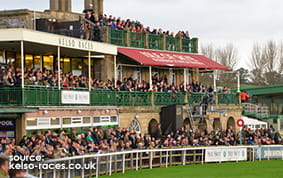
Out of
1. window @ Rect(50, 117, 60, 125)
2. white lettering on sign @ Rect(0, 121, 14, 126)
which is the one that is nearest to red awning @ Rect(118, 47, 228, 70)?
window @ Rect(50, 117, 60, 125)

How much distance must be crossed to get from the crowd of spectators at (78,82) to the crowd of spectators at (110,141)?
232 centimetres

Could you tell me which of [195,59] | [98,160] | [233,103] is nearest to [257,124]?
[233,103]

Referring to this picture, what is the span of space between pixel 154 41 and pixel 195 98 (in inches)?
170

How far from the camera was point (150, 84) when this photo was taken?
121ft

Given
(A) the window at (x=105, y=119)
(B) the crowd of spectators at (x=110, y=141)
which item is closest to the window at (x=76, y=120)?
(B) the crowd of spectators at (x=110, y=141)

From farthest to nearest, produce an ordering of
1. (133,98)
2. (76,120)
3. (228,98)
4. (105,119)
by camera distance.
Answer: (228,98) < (133,98) < (105,119) < (76,120)

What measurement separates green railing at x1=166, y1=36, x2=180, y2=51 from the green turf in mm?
11800

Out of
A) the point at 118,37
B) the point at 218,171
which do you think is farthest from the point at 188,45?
the point at 218,171

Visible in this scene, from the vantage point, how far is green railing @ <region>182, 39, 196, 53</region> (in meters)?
42.8

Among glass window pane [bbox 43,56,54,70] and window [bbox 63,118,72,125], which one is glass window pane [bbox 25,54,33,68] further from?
window [bbox 63,118,72,125]

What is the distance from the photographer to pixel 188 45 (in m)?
43.3

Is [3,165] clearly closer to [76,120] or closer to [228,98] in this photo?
[76,120]

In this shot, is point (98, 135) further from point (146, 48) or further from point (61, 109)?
point (146, 48)

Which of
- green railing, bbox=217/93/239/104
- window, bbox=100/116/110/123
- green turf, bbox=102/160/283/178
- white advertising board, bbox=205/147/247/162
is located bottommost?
green turf, bbox=102/160/283/178
